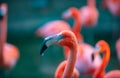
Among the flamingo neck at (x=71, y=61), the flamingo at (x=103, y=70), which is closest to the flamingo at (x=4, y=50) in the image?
the flamingo at (x=103, y=70)

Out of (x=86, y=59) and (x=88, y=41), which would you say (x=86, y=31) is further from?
(x=86, y=59)

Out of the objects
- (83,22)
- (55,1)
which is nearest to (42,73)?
(83,22)

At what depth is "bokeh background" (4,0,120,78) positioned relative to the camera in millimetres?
4164

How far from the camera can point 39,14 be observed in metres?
6.29

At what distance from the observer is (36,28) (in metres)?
5.57

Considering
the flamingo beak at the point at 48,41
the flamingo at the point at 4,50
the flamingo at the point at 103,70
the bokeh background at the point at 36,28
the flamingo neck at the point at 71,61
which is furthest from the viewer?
the bokeh background at the point at 36,28

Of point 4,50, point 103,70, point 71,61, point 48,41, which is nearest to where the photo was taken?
point 48,41

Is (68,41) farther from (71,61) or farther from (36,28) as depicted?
(36,28)

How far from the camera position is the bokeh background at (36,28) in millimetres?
4164

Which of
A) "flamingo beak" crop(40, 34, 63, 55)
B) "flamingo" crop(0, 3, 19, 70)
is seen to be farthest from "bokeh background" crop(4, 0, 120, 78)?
"flamingo beak" crop(40, 34, 63, 55)

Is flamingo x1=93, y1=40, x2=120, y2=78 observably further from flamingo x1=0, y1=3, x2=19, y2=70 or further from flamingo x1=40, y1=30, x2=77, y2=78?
flamingo x1=0, y1=3, x2=19, y2=70

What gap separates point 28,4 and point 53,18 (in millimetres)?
956

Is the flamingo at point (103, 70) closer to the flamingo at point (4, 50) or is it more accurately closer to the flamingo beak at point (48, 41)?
the flamingo beak at point (48, 41)

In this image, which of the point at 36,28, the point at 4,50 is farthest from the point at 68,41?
the point at 36,28
